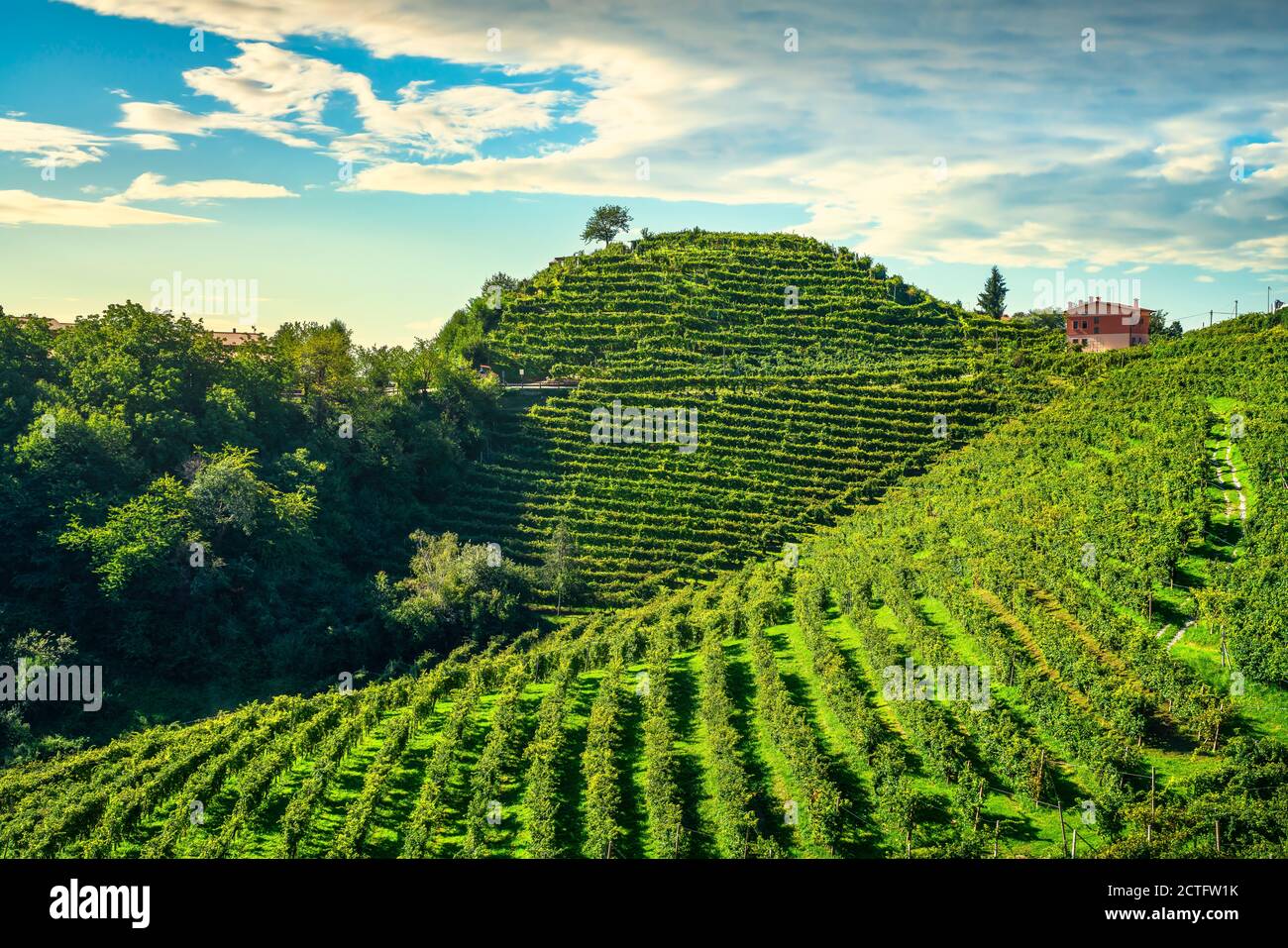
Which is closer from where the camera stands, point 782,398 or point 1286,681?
point 1286,681

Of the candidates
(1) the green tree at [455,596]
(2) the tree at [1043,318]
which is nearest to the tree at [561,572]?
(1) the green tree at [455,596]

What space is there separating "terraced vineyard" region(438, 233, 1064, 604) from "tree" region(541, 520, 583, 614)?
110cm

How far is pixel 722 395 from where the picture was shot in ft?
164

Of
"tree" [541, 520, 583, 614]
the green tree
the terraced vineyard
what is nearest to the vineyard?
the green tree

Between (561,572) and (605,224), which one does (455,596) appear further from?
(605,224)

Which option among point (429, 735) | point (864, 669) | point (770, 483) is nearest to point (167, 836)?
point (429, 735)

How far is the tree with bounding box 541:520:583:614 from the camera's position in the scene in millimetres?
37031

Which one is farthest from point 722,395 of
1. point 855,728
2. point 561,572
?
point 855,728

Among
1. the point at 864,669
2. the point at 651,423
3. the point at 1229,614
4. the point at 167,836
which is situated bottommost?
the point at 167,836

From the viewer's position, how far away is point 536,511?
43156 mm

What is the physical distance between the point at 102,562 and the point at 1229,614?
110 feet

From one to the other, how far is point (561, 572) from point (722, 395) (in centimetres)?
1692

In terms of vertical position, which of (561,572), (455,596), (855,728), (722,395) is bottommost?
Result: (855,728)
